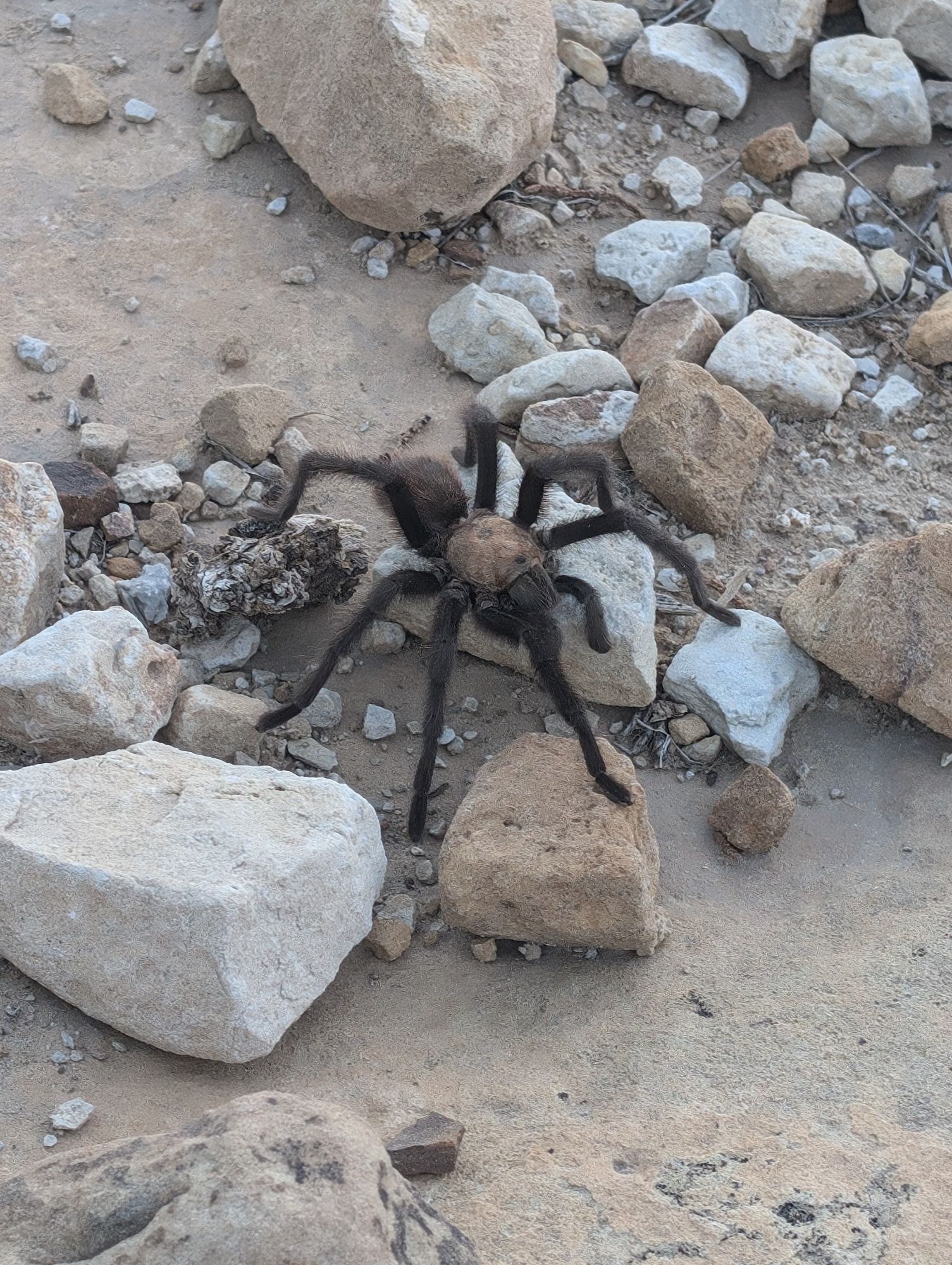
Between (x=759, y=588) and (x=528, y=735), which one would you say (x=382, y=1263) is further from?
(x=759, y=588)

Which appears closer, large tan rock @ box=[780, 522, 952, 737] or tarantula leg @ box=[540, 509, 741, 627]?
large tan rock @ box=[780, 522, 952, 737]

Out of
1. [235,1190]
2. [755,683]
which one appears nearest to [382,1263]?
[235,1190]

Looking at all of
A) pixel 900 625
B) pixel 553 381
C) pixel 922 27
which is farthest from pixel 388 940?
pixel 922 27

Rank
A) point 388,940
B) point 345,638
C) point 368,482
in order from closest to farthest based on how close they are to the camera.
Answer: point 388,940 < point 345,638 < point 368,482

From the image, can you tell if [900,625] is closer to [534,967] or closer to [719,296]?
[534,967]

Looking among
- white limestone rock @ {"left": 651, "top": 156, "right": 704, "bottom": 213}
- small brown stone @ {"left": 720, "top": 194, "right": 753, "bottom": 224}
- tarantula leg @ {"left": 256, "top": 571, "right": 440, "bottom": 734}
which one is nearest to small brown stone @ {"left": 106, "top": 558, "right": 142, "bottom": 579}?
tarantula leg @ {"left": 256, "top": 571, "right": 440, "bottom": 734}

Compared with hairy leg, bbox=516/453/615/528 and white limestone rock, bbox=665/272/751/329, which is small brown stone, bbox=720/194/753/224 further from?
hairy leg, bbox=516/453/615/528
